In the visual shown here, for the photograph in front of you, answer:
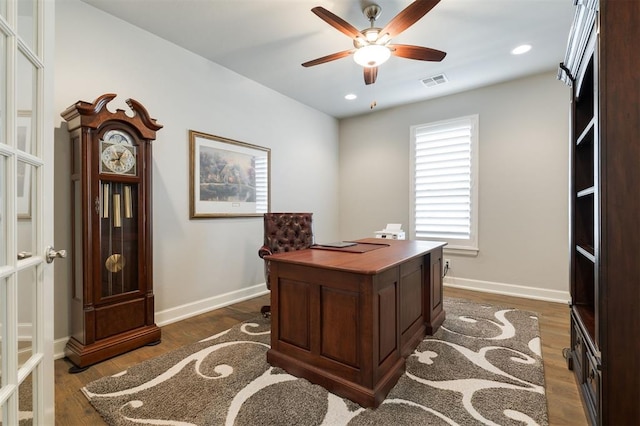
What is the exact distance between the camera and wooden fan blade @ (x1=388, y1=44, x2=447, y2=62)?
2.30 m

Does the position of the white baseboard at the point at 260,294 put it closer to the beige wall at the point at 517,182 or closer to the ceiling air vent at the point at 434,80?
the beige wall at the point at 517,182

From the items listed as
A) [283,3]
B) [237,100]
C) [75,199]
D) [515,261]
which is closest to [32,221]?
[75,199]

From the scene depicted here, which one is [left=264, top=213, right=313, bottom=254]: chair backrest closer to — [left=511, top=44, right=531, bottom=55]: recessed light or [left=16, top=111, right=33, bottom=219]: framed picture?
[left=16, top=111, right=33, bottom=219]: framed picture

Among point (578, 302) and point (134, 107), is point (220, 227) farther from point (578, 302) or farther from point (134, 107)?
point (578, 302)

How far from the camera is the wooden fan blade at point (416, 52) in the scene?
2.30 metres

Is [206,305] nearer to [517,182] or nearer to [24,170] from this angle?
[24,170]

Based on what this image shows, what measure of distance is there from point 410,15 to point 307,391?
2.46 meters

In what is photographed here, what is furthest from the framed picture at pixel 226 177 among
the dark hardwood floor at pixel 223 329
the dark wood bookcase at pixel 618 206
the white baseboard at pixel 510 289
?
the dark wood bookcase at pixel 618 206

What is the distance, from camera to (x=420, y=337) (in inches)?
95.7

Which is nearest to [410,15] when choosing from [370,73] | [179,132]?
[370,73]

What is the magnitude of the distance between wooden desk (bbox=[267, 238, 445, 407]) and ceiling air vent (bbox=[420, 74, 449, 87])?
249 centimetres

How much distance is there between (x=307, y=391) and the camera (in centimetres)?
177

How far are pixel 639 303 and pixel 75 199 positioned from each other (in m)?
3.26

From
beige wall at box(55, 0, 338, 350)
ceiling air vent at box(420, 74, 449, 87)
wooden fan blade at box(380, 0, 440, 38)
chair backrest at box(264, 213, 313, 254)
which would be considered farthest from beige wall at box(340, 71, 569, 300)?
wooden fan blade at box(380, 0, 440, 38)
